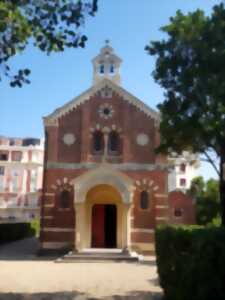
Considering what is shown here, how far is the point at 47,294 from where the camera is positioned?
13820 mm

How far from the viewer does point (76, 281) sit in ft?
55.9

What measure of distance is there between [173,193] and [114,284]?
34.5 m

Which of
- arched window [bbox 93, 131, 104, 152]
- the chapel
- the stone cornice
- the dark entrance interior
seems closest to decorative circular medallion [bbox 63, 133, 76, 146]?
the chapel

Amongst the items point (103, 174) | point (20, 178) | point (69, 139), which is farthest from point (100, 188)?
point (20, 178)

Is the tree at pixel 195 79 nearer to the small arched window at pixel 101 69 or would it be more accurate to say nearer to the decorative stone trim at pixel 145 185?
the decorative stone trim at pixel 145 185

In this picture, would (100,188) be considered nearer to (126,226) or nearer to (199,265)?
(126,226)

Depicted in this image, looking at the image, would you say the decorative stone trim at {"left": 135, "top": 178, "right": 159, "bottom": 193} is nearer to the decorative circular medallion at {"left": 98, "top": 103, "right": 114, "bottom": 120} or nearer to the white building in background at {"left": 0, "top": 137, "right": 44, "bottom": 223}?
the decorative circular medallion at {"left": 98, "top": 103, "right": 114, "bottom": 120}

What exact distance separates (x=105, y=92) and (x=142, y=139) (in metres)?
4.63

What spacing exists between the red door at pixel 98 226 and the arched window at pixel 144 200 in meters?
3.05

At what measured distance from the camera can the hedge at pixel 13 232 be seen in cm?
3863

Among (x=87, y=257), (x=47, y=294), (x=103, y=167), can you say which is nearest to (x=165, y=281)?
(x=47, y=294)

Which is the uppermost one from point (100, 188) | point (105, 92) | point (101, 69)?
point (101, 69)

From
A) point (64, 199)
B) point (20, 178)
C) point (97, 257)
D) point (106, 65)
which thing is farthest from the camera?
point (20, 178)

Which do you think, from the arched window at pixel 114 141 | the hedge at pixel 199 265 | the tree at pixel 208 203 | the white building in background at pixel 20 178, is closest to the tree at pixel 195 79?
the hedge at pixel 199 265
